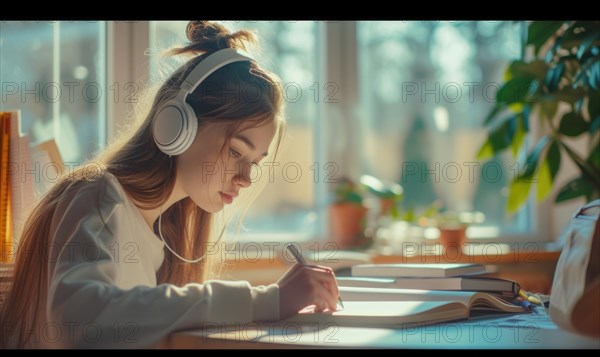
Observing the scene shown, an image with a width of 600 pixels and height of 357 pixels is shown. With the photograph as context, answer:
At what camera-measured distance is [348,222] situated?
2264 mm

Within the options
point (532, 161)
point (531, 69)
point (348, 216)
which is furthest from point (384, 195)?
point (531, 69)

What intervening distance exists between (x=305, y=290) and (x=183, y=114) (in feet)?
0.94

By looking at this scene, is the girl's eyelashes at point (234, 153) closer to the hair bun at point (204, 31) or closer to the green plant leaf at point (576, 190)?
the hair bun at point (204, 31)

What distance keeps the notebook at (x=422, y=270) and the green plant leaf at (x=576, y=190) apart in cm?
92

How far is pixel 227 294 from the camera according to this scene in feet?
2.84

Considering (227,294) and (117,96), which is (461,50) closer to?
(117,96)

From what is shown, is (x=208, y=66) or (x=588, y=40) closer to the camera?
(x=208, y=66)

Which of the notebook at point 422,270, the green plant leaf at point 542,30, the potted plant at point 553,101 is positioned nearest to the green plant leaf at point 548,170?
the potted plant at point 553,101

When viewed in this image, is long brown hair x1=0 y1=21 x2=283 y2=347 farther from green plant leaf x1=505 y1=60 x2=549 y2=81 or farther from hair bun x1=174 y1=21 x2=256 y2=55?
green plant leaf x1=505 y1=60 x2=549 y2=81

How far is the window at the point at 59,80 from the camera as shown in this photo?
6.89ft

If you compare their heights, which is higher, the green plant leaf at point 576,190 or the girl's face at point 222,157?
the girl's face at point 222,157

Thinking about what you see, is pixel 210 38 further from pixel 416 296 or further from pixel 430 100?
pixel 430 100
